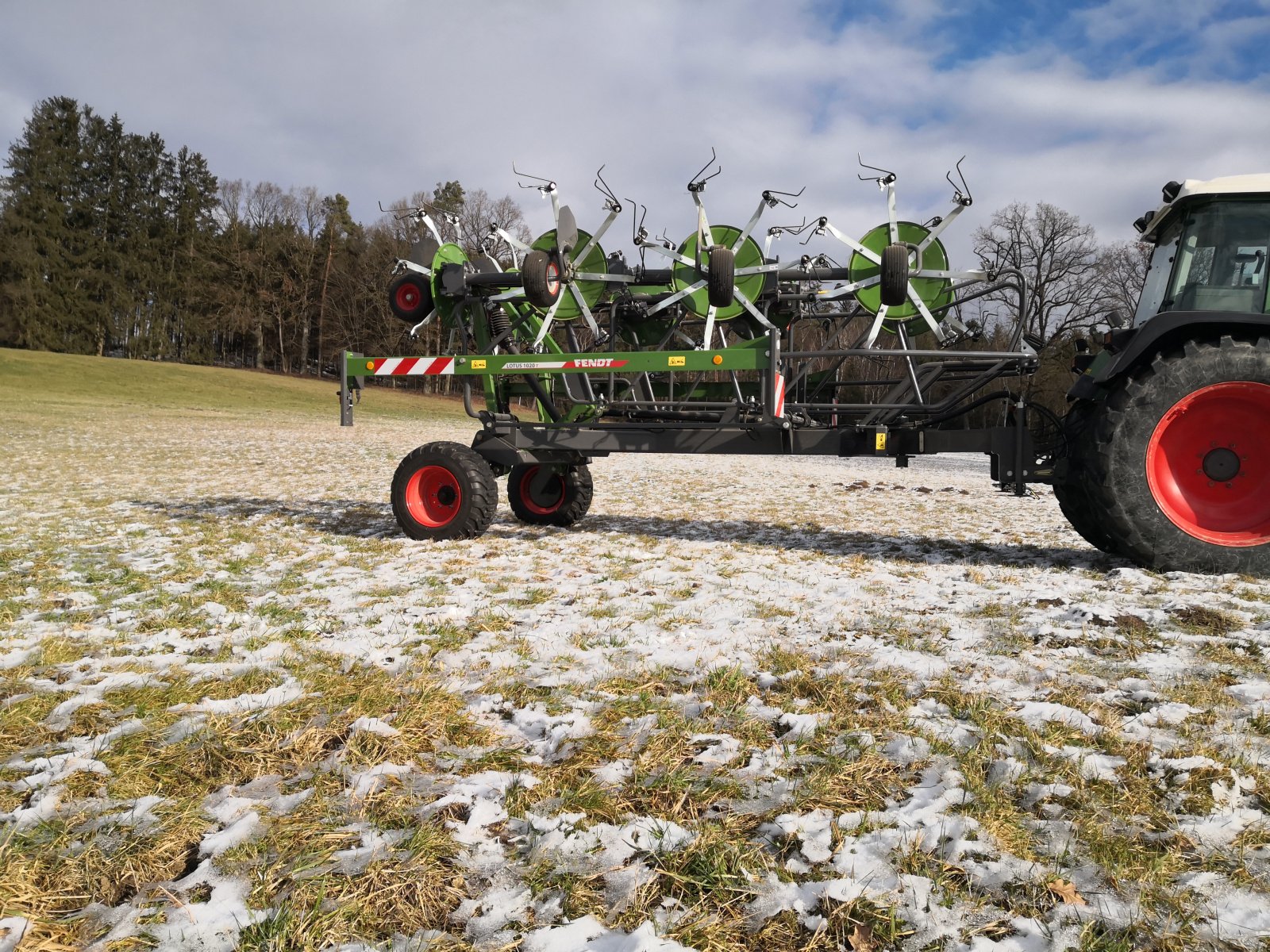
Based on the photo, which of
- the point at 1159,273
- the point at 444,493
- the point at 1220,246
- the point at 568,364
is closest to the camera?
the point at 1220,246

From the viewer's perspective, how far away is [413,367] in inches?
269

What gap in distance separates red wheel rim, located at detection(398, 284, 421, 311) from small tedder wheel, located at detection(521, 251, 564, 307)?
4.04 ft

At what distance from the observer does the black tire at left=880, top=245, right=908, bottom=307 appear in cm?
586

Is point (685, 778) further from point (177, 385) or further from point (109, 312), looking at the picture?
point (109, 312)

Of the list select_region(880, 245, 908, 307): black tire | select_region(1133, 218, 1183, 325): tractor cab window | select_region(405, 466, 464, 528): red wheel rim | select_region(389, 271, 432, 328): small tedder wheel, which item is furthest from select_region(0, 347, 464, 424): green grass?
select_region(1133, 218, 1183, 325): tractor cab window

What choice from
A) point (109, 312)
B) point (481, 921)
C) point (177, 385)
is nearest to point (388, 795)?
point (481, 921)

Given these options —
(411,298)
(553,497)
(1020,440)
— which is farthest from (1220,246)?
(411,298)

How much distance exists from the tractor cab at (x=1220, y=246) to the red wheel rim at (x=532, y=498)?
5.37 m

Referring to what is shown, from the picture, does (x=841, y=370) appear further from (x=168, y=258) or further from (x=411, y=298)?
(x=168, y=258)

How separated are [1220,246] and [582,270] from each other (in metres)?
5.07

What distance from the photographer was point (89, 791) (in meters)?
2.25

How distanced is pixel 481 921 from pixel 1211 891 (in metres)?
1.76

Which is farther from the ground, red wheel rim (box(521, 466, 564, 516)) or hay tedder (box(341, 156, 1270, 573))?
hay tedder (box(341, 156, 1270, 573))

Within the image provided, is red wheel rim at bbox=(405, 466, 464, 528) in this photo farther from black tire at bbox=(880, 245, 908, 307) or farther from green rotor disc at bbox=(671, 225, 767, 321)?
black tire at bbox=(880, 245, 908, 307)
